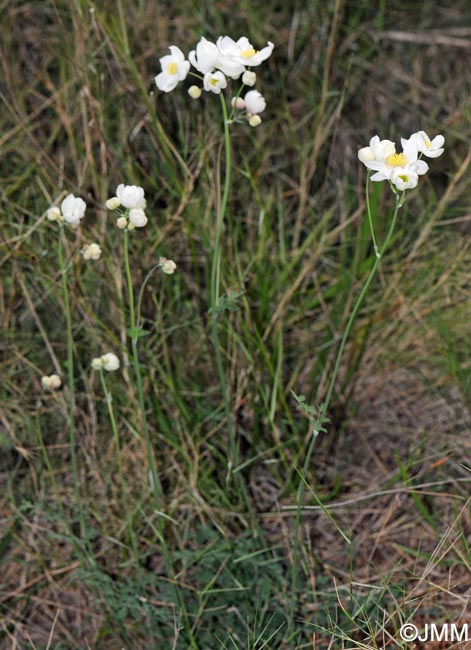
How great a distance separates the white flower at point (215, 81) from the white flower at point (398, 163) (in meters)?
0.28

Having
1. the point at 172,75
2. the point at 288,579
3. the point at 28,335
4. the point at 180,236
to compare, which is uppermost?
the point at 172,75

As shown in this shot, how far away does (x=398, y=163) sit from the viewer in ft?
4.52

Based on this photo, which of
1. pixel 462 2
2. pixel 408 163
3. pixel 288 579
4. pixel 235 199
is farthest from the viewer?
pixel 462 2

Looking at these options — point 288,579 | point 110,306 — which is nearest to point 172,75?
point 110,306

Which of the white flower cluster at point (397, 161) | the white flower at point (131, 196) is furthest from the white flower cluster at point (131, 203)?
the white flower cluster at point (397, 161)

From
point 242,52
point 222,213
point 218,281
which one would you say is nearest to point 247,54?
point 242,52

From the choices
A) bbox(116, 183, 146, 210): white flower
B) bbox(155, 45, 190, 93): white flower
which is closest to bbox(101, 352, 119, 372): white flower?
bbox(116, 183, 146, 210): white flower

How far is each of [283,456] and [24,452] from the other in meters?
0.58

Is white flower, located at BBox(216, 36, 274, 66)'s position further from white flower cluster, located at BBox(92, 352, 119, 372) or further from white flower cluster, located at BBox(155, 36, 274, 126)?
white flower cluster, located at BBox(92, 352, 119, 372)

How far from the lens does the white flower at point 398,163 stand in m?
1.35

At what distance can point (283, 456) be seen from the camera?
1888 mm

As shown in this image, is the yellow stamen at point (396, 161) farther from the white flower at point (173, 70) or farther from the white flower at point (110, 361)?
the white flower at point (110, 361)

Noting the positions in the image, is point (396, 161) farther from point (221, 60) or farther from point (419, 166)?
point (221, 60)

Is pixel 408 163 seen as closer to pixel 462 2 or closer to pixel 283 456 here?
pixel 283 456
